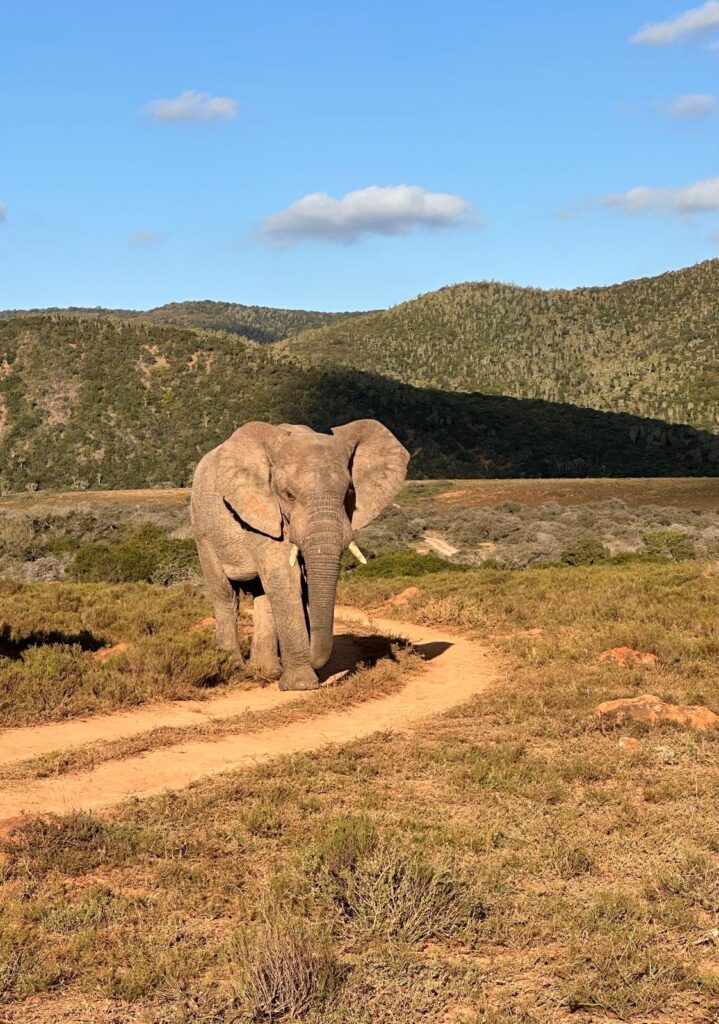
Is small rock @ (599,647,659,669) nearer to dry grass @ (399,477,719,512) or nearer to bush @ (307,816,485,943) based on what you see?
bush @ (307,816,485,943)

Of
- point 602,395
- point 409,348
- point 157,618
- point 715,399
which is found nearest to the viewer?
point 157,618

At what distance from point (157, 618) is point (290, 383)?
2927 inches

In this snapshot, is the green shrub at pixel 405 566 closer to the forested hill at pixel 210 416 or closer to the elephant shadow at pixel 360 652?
the elephant shadow at pixel 360 652

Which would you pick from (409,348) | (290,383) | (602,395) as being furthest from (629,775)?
(409,348)

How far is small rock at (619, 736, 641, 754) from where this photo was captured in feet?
30.1

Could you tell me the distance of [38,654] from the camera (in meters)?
13.0

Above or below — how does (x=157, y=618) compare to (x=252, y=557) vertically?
below

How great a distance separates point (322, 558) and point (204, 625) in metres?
5.73

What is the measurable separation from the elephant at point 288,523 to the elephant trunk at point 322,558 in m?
0.01

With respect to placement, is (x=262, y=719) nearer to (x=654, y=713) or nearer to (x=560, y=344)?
(x=654, y=713)

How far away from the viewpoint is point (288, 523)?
40.6 feet

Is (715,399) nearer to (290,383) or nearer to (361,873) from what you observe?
(290,383)

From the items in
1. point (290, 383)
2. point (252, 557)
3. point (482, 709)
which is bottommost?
point (482, 709)

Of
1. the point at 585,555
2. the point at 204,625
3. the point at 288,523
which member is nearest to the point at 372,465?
the point at 288,523
